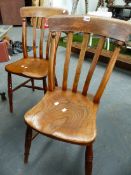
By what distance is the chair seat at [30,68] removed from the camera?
163 centimetres

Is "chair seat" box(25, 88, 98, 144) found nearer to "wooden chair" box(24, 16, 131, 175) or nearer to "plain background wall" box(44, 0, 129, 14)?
"wooden chair" box(24, 16, 131, 175)

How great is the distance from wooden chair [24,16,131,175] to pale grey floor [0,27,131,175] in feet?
0.43

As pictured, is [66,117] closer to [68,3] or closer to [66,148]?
[66,148]

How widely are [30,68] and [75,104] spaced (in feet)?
2.12

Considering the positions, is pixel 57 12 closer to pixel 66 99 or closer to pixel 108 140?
pixel 66 99

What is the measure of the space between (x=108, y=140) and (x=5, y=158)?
0.84 metres

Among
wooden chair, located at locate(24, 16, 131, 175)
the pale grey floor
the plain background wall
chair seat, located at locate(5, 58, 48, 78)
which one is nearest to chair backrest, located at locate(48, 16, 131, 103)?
wooden chair, located at locate(24, 16, 131, 175)

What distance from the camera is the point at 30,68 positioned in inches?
67.7

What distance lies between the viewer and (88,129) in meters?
1.07

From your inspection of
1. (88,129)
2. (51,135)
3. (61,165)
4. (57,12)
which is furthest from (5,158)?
(57,12)

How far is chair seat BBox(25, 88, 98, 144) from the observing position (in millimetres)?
1029

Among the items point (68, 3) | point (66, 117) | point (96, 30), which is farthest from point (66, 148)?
point (68, 3)

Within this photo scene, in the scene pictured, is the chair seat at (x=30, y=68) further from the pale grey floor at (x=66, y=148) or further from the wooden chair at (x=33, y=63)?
the pale grey floor at (x=66, y=148)

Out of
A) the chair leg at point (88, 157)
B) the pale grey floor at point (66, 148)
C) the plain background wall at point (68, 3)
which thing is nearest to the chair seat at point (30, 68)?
the pale grey floor at point (66, 148)
